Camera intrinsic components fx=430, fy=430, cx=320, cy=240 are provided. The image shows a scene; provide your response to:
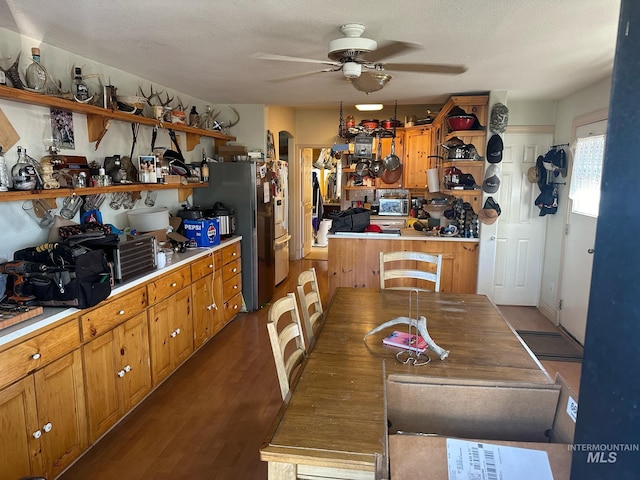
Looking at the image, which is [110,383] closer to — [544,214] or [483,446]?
[483,446]

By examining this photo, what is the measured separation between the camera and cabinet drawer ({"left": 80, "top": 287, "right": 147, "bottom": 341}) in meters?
2.35

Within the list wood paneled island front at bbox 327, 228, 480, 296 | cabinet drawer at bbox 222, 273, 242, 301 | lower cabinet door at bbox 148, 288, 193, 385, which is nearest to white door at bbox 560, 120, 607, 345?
wood paneled island front at bbox 327, 228, 480, 296

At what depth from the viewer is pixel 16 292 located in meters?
2.20

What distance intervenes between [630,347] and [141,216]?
3.72 metres

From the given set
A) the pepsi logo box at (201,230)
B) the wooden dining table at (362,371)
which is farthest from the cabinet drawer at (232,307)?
the wooden dining table at (362,371)

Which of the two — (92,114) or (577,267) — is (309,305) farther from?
(577,267)

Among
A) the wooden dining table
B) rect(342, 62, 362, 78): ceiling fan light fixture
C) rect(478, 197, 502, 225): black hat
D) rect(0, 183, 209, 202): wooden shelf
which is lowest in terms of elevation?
the wooden dining table

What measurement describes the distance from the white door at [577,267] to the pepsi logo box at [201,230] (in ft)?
11.2

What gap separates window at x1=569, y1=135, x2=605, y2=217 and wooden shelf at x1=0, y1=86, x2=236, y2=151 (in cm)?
366

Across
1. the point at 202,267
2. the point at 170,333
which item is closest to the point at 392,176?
the point at 202,267

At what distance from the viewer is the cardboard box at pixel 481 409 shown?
1088mm

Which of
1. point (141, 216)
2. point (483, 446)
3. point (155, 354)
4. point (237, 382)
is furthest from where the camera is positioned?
point (141, 216)

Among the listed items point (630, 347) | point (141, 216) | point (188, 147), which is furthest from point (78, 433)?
point (188, 147)

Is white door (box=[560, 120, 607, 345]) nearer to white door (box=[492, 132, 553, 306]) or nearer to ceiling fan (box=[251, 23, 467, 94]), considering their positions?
white door (box=[492, 132, 553, 306])
